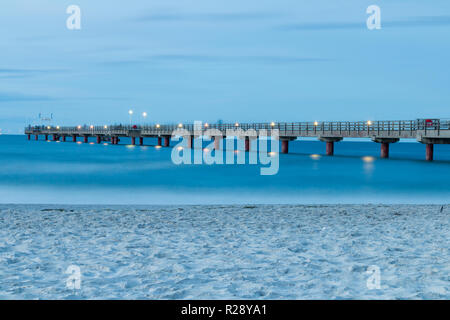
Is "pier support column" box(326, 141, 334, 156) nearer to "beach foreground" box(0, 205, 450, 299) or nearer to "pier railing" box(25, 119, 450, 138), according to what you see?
"pier railing" box(25, 119, 450, 138)

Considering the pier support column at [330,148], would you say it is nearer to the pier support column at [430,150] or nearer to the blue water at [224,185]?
the pier support column at [430,150]

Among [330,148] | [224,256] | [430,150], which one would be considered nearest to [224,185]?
[224,256]

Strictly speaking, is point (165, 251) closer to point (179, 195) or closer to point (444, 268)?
point (444, 268)

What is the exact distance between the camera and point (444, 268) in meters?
6.79

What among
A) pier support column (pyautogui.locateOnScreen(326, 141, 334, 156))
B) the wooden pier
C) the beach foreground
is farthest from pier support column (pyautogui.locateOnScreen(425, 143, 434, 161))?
the beach foreground

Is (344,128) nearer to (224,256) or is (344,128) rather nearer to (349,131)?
(349,131)

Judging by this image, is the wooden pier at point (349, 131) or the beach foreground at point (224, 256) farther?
the wooden pier at point (349, 131)

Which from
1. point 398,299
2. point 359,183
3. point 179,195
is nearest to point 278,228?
point 398,299


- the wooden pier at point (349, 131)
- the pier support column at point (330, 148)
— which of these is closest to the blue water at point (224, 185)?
the wooden pier at point (349, 131)

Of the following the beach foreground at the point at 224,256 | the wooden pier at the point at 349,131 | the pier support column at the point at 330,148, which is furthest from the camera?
the pier support column at the point at 330,148

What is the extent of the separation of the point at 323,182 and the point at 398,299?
22322mm

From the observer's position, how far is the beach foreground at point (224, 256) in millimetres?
5855

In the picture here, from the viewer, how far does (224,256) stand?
7.57 m
